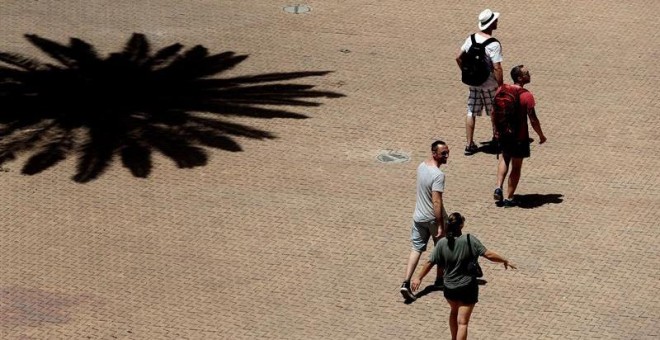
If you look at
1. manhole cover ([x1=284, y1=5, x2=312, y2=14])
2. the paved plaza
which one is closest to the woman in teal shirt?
the paved plaza

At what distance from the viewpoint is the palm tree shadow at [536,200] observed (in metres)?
17.9

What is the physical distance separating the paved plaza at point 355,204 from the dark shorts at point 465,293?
976mm

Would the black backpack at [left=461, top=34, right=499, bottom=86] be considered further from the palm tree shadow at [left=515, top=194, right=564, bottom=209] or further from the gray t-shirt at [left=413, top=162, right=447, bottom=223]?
the gray t-shirt at [left=413, top=162, right=447, bottom=223]

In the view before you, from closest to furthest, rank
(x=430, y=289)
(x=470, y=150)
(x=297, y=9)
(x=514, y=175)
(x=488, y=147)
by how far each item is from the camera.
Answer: (x=430, y=289) < (x=514, y=175) < (x=470, y=150) < (x=488, y=147) < (x=297, y=9)

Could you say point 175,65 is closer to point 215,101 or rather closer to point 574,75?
point 215,101

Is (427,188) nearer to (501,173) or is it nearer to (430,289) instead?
(430,289)

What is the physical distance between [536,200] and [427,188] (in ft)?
9.41

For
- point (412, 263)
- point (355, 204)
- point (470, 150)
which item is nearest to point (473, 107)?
point (470, 150)

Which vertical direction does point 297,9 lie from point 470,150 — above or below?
above

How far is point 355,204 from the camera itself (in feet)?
59.2

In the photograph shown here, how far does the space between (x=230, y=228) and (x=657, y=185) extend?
16.6 ft

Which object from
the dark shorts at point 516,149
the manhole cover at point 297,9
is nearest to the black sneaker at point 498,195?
the dark shorts at point 516,149

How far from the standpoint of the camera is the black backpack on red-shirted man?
17438 millimetres

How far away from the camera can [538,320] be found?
50.3ft
